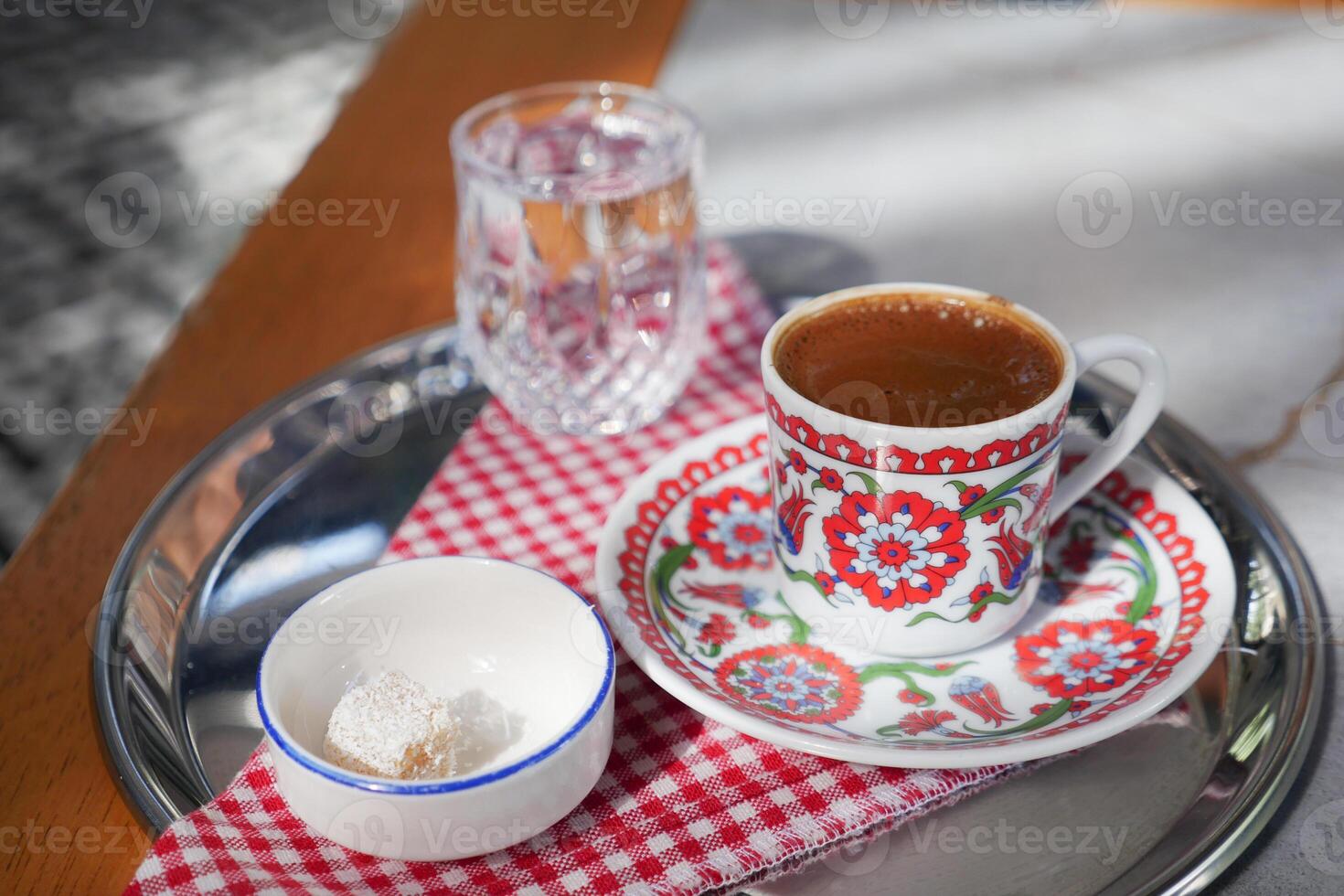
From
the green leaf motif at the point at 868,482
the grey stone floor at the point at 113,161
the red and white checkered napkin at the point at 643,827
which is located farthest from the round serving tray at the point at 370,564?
the grey stone floor at the point at 113,161

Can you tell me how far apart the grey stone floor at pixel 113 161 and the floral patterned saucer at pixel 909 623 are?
1179 mm

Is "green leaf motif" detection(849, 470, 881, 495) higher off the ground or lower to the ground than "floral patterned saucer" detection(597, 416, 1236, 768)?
higher

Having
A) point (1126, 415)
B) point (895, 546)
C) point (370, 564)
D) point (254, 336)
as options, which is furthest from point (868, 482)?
point (254, 336)

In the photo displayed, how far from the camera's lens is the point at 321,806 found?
0.50 meters

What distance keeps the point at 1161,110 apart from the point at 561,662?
927 millimetres

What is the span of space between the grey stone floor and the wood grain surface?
2.01ft

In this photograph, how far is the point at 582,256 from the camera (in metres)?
Result: 0.80

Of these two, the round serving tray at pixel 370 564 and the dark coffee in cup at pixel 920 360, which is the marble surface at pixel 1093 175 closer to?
the round serving tray at pixel 370 564

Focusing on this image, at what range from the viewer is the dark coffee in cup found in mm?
600

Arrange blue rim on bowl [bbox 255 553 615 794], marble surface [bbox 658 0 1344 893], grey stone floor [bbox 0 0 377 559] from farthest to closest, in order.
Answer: grey stone floor [bbox 0 0 377 559]
marble surface [bbox 658 0 1344 893]
blue rim on bowl [bbox 255 553 615 794]

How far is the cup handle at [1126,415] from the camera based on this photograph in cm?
61

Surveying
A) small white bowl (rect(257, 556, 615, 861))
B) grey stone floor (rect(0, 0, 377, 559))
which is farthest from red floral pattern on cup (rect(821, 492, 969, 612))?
grey stone floor (rect(0, 0, 377, 559))

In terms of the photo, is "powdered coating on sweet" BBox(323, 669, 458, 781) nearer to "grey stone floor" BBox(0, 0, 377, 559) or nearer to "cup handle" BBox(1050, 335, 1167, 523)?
"cup handle" BBox(1050, 335, 1167, 523)

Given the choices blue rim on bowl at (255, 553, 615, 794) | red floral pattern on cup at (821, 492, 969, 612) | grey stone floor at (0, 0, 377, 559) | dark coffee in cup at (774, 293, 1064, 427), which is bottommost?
grey stone floor at (0, 0, 377, 559)
